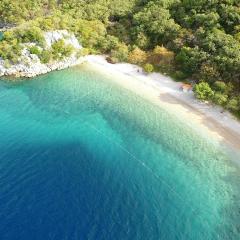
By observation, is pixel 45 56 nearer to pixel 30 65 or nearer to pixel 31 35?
pixel 30 65

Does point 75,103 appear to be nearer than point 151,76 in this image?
Yes

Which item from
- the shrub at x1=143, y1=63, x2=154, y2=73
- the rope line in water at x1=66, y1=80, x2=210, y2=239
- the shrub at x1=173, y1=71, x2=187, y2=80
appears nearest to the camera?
the rope line in water at x1=66, y1=80, x2=210, y2=239

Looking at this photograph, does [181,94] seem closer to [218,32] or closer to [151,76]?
[151,76]

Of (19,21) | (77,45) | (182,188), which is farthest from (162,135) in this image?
(19,21)

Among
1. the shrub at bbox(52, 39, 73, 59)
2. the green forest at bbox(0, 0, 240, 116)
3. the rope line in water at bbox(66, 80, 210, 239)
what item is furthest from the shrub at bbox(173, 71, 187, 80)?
the shrub at bbox(52, 39, 73, 59)

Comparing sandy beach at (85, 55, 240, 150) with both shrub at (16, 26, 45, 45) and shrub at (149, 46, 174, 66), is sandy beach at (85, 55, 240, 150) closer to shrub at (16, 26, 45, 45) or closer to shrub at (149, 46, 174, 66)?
shrub at (149, 46, 174, 66)

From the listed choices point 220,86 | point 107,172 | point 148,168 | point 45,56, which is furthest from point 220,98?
point 45,56
